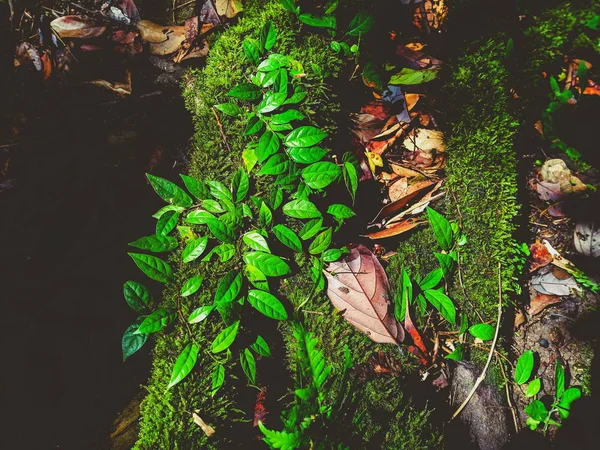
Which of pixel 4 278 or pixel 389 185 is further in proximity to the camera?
pixel 389 185

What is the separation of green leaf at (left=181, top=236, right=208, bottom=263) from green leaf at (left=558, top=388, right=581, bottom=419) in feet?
7.75

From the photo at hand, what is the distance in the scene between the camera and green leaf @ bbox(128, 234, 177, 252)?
79.4 inches

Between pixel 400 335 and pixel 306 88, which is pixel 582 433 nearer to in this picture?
pixel 400 335

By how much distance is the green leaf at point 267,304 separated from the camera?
195 centimetres

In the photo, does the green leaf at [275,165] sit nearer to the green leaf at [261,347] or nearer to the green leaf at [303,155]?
the green leaf at [303,155]

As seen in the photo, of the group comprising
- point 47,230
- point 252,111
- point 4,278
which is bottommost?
point 4,278

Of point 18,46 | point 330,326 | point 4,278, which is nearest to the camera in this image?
point 330,326

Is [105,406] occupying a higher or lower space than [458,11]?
lower

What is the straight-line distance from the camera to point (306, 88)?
2.25 meters

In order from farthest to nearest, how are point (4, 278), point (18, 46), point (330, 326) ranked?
point (18, 46) → point (4, 278) → point (330, 326)

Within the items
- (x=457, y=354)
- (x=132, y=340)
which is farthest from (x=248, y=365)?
(x=457, y=354)

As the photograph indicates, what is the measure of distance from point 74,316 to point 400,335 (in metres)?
1.94

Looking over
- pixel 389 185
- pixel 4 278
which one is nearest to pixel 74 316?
pixel 4 278

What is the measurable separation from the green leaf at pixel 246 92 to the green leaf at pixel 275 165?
372 millimetres
